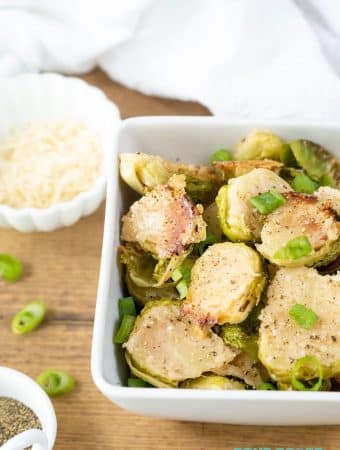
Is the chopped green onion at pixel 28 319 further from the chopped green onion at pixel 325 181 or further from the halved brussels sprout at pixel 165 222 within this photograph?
the chopped green onion at pixel 325 181

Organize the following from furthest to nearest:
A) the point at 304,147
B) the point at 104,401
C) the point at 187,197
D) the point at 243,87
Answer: the point at 243,87, the point at 104,401, the point at 304,147, the point at 187,197

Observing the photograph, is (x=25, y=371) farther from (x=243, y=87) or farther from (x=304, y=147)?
(x=243, y=87)

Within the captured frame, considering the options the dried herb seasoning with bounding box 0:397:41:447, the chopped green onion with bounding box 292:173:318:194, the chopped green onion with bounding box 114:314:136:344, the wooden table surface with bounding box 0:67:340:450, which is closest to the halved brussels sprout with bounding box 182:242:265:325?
the chopped green onion with bounding box 114:314:136:344

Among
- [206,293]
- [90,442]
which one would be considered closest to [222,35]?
[206,293]

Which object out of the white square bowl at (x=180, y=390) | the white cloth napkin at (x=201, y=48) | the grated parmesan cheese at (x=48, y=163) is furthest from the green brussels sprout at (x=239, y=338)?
the white cloth napkin at (x=201, y=48)

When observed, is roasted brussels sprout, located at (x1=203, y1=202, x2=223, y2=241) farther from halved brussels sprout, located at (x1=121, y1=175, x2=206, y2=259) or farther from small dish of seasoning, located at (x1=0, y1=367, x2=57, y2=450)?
small dish of seasoning, located at (x1=0, y1=367, x2=57, y2=450)

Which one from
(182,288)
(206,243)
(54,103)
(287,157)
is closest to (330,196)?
(287,157)

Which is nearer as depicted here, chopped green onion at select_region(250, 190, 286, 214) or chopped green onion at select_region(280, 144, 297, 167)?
chopped green onion at select_region(250, 190, 286, 214)
